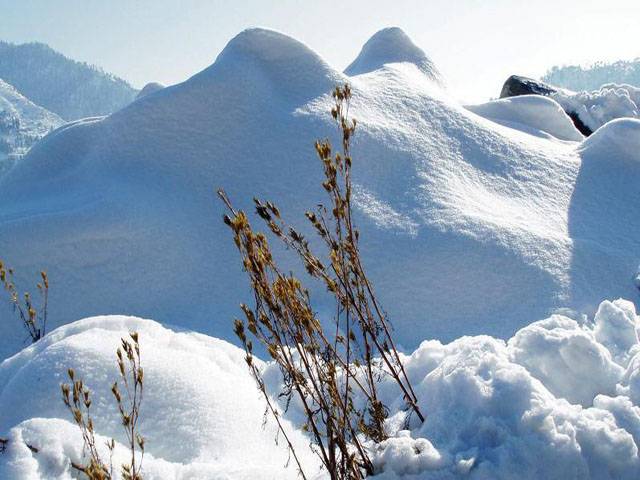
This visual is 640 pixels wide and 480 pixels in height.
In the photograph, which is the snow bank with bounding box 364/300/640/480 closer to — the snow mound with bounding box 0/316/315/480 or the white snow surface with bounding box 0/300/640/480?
the white snow surface with bounding box 0/300/640/480

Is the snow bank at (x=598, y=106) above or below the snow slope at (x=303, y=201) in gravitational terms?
above

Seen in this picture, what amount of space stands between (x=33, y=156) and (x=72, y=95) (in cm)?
20320

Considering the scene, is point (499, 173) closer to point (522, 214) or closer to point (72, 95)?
point (522, 214)

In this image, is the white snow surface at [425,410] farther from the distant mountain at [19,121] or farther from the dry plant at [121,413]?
the distant mountain at [19,121]

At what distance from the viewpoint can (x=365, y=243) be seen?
18.5 ft

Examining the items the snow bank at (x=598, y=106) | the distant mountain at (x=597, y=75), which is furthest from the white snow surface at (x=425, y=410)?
the distant mountain at (x=597, y=75)

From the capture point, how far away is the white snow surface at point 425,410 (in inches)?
67.1

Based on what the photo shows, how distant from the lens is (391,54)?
1130cm

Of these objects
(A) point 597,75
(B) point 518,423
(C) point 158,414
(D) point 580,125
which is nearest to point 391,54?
(D) point 580,125

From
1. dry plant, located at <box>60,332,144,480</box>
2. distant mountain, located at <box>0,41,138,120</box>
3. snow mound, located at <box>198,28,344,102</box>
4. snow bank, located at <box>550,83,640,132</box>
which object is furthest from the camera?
distant mountain, located at <box>0,41,138,120</box>

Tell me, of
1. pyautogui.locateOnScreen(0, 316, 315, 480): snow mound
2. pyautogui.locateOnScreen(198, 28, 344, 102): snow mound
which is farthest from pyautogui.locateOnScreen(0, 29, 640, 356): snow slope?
pyautogui.locateOnScreen(0, 316, 315, 480): snow mound

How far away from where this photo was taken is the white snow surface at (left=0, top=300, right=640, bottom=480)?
1703 millimetres

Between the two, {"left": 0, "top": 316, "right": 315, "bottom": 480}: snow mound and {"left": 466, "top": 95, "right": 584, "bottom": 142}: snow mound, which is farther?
{"left": 466, "top": 95, "right": 584, "bottom": 142}: snow mound

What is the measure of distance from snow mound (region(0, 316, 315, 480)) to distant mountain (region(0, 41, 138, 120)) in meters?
190
